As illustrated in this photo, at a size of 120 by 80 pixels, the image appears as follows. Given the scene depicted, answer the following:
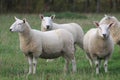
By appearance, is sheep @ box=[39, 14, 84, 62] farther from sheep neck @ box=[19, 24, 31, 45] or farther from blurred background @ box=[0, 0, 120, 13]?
blurred background @ box=[0, 0, 120, 13]

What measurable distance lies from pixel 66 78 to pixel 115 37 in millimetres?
5334

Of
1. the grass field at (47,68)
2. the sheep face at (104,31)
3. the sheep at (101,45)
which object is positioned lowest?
the grass field at (47,68)

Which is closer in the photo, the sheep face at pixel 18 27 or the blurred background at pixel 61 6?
the sheep face at pixel 18 27

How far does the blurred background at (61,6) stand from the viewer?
52.0 metres

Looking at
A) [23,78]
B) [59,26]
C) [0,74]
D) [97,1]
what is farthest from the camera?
[97,1]

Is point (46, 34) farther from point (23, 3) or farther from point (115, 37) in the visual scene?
point (23, 3)

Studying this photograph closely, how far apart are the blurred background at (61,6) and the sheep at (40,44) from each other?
128 feet

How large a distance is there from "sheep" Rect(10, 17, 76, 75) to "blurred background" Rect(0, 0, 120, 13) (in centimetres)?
3894

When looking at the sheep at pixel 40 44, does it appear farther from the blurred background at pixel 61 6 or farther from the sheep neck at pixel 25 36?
the blurred background at pixel 61 6

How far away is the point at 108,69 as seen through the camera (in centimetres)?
1252

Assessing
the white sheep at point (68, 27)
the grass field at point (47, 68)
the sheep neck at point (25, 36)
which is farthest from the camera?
the white sheep at point (68, 27)

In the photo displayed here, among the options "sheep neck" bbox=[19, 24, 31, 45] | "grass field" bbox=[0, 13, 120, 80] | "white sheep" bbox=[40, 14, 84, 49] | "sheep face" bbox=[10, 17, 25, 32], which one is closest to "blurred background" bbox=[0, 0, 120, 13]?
"grass field" bbox=[0, 13, 120, 80]

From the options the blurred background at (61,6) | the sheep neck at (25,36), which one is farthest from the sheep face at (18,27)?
the blurred background at (61,6)

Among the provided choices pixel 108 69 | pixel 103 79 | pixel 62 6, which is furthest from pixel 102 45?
pixel 62 6
